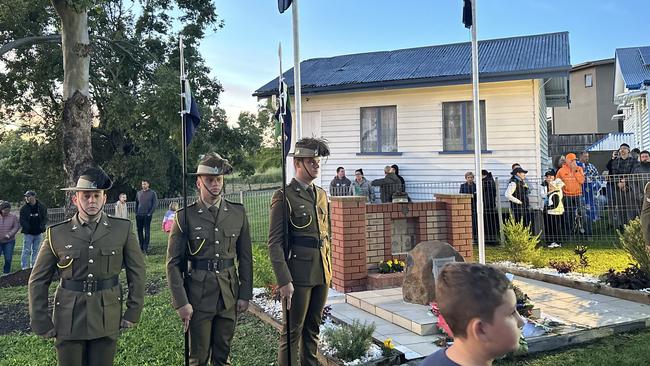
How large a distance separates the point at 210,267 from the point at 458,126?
1140cm

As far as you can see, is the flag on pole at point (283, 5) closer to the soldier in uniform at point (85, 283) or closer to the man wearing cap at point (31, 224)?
the soldier in uniform at point (85, 283)

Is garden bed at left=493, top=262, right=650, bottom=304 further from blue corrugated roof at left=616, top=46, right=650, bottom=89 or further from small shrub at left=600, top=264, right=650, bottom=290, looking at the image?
blue corrugated roof at left=616, top=46, right=650, bottom=89

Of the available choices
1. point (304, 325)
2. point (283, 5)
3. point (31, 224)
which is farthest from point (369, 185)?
point (304, 325)

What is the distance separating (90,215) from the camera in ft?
12.0

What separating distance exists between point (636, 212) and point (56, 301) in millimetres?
11402

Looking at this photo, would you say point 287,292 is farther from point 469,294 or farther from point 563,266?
point 563,266

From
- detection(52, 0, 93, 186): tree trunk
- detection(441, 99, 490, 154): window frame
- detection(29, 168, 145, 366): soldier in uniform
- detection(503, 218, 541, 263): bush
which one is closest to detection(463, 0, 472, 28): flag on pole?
detection(503, 218, 541, 263): bush

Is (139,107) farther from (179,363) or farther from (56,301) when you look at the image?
(56,301)

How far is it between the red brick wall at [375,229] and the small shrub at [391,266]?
145mm

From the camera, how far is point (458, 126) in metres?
14.2

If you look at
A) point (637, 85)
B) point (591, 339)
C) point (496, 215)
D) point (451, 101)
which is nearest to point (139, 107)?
point (451, 101)

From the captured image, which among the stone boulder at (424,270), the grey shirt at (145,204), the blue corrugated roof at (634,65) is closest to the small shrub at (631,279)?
the stone boulder at (424,270)

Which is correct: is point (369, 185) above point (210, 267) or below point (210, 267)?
above

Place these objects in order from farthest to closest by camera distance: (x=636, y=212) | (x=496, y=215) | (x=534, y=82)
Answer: (x=534, y=82) → (x=496, y=215) → (x=636, y=212)
